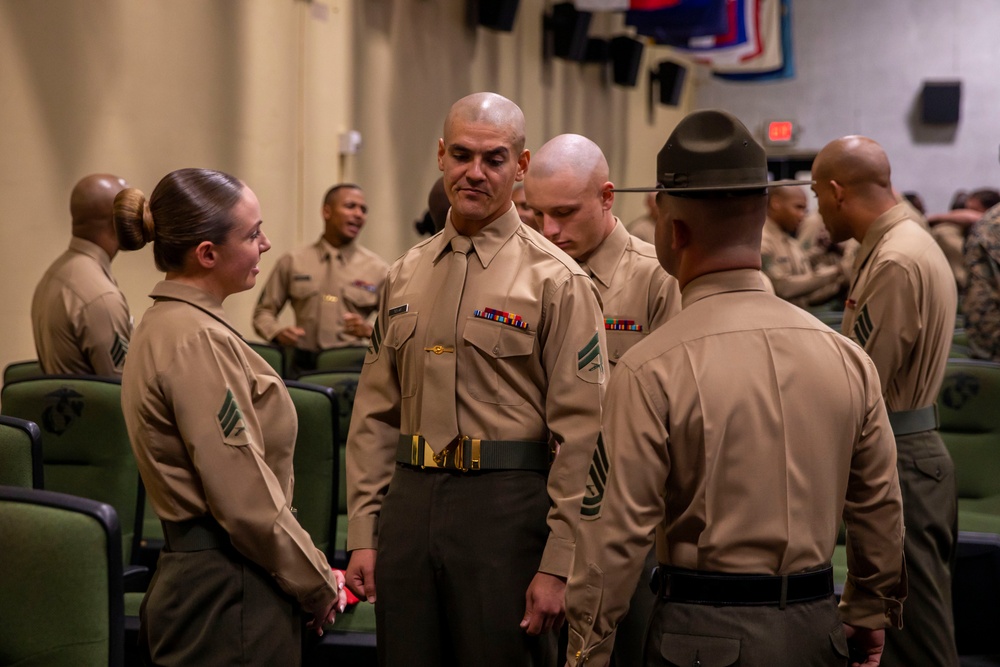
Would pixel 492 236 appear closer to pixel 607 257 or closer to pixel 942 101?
pixel 607 257

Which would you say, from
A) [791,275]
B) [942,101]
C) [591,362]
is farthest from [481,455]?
[942,101]

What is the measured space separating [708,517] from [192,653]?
3.23ft

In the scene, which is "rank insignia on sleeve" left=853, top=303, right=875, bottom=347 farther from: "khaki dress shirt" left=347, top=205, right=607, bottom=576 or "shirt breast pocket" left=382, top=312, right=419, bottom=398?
"shirt breast pocket" left=382, top=312, right=419, bottom=398

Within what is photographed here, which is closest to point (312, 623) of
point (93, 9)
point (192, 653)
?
point (192, 653)

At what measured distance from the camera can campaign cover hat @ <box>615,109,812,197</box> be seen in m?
1.77

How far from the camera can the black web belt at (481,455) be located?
2.23 m

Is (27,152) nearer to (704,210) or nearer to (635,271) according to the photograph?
(635,271)

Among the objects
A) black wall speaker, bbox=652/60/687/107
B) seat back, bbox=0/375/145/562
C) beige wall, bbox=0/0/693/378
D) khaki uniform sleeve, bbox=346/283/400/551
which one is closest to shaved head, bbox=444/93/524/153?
khaki uniform sleeve, bbox=346/283/400/551

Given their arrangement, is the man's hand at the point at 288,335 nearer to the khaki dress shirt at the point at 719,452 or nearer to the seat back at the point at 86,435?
the seat back at the point at 86,435

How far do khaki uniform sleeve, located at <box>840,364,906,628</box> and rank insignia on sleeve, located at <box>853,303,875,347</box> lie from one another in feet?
4.05

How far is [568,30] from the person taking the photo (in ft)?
33.6

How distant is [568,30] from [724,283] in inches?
349

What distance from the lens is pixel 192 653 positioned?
2.07 m

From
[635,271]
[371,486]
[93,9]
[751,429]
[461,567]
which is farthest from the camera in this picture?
[93,9]
